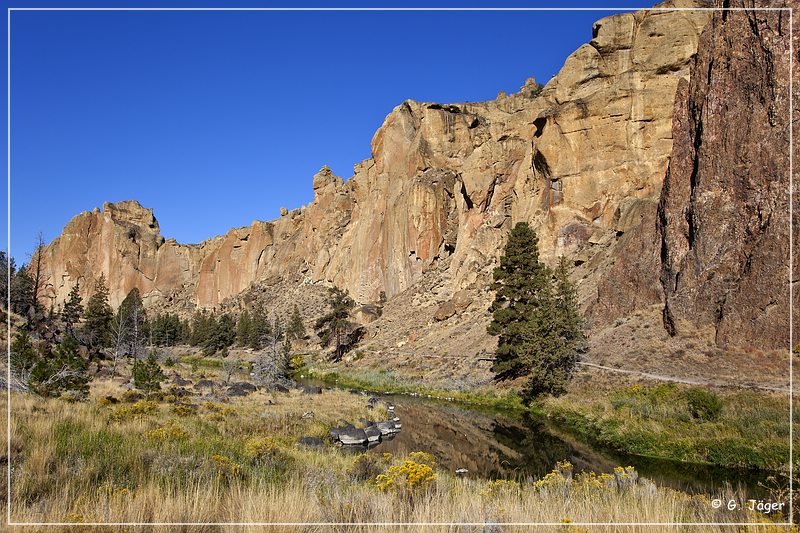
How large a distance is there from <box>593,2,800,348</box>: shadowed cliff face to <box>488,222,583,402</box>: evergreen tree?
5.00m

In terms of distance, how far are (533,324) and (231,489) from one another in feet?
79.9

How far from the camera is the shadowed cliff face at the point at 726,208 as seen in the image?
77.5 feet

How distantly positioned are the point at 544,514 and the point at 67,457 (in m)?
6.64

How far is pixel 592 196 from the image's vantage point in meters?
49.5

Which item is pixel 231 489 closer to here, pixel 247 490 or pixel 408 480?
pixel 247 490

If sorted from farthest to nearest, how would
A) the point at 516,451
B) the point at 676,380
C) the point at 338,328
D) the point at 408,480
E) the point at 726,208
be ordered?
the point at 338,328 → the point at 726,208 → the point at 676,380 → the point at 516,451 → the point at 408,480

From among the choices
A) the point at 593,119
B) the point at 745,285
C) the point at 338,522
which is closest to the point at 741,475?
the point at 745,285

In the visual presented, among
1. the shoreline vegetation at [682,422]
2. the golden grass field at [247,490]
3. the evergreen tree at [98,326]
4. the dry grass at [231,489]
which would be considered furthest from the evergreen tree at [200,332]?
the golden grass field at [247,490]

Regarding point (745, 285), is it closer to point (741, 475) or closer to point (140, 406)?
point (741, 475)

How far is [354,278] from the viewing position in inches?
3359

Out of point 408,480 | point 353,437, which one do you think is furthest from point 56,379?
point 408,480

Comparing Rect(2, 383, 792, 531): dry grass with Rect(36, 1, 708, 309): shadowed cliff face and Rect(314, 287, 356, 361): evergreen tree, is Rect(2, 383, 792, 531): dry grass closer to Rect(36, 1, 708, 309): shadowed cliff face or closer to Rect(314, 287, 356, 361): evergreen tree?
Rect(36, 1, 708, 309): shadowed cliff face

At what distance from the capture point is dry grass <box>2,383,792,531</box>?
195 inches

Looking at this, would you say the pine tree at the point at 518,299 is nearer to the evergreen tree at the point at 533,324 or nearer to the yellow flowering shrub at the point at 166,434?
the evergreen tree at the point at 533,324
